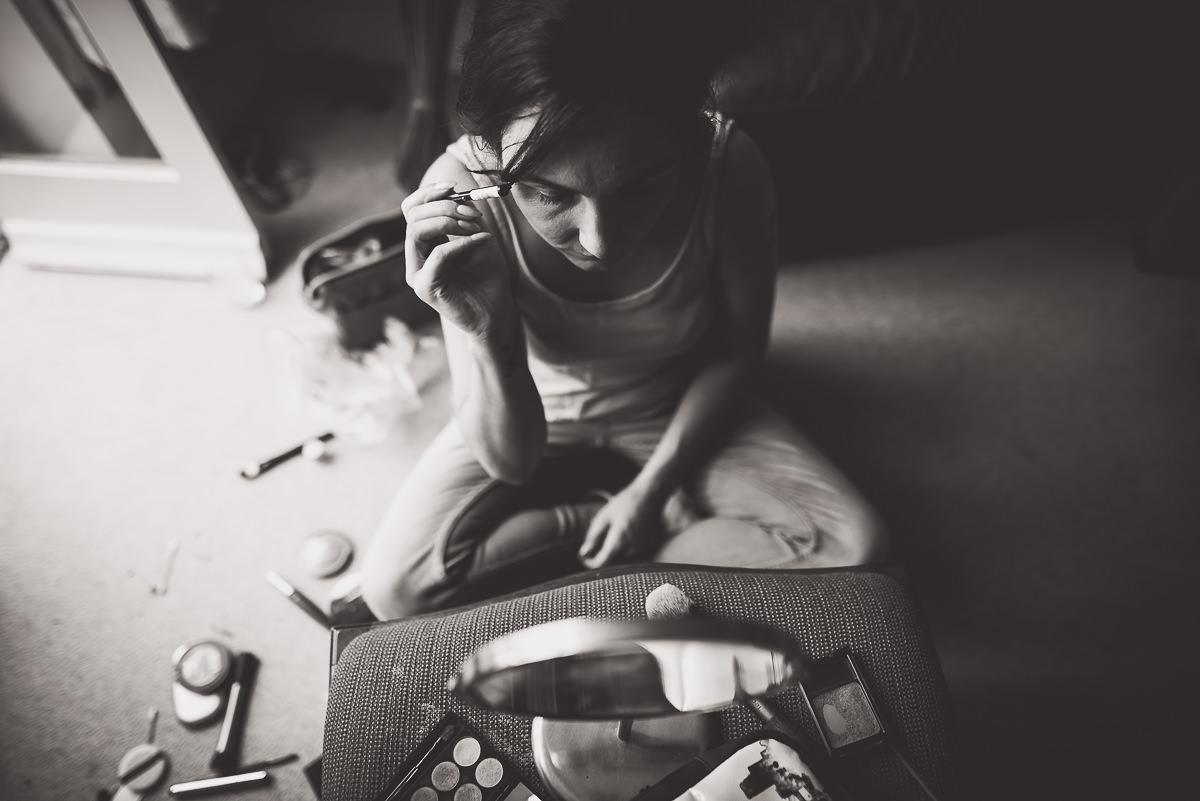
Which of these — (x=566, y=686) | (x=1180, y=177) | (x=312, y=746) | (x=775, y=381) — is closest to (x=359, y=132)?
(x=775, y=381)

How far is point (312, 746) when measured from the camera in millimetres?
1105

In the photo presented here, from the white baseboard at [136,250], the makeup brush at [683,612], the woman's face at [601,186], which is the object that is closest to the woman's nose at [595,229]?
the woman's face at [601,186]

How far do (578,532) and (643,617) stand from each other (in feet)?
0.95

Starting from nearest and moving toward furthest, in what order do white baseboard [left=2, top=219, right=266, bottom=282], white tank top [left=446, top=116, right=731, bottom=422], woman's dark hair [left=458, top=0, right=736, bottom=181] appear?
woman's dark hair [left=458, top=0, right=736, bottom=181], white tank top [left=446, top=116, right=731, bottom=422], white baseboard [left=2, top=219, right=266, bottom=282]

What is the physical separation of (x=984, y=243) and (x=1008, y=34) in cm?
54

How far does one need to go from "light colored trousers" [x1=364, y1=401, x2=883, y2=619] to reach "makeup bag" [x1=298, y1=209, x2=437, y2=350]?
0.53 m

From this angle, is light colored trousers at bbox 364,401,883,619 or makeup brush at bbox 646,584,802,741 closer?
makeup brush at bbox 646,584,802,741

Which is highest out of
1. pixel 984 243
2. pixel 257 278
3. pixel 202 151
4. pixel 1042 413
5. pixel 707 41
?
pixel 707 41

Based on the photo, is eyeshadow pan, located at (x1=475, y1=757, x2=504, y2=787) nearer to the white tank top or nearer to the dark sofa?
the white tank top

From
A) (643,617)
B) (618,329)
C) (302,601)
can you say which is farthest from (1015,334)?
(302,601)

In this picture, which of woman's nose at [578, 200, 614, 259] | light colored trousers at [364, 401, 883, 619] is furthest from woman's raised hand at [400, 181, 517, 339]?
light colored trousers at [364, 401, 883, 619]

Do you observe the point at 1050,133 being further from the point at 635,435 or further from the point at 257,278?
the point at 257,278

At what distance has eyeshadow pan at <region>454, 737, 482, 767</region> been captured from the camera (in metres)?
0.66

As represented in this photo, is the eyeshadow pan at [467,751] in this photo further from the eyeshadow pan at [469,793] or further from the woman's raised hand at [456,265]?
the woman's raised hand at [456,265]
